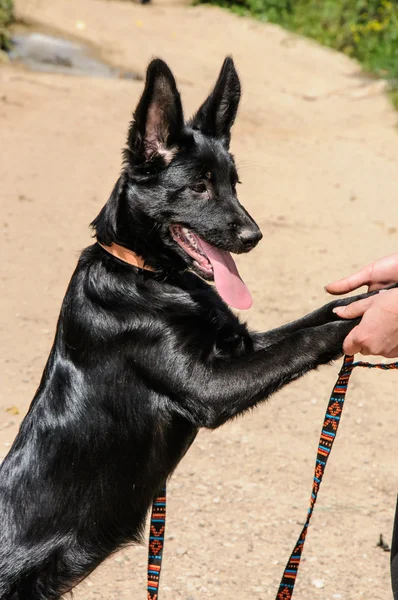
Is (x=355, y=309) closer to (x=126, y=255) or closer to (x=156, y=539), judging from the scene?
(x=126, y=255)

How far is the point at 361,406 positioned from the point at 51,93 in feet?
22.2

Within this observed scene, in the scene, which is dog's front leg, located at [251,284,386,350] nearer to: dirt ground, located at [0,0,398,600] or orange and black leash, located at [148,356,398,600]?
orange and black leash, located at [148,356,398,600]

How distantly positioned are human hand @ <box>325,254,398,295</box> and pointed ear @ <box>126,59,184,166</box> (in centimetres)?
77

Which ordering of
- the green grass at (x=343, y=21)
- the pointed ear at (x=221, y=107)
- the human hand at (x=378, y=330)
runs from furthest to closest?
the green grass at (x=343, y=21), the pointed ear at (x=221, y=107), the human hand at (x=378, y=330)

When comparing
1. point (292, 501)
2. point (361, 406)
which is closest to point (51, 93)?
point (361, 406)

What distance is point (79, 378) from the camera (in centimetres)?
299

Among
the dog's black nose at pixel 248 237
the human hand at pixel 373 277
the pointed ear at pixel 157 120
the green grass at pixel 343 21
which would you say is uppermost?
the pointed ear at pixel 157 120

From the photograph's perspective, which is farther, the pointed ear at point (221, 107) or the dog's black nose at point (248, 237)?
the pointed ear at point (221, 107)

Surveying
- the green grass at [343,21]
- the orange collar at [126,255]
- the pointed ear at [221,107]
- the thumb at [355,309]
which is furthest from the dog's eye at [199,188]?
the green grass at [343,21]

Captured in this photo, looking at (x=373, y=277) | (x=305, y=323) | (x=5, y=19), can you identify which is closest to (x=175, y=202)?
(x=305, y=323)

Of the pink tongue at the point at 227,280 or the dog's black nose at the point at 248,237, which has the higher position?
the dog's black nose at the point at 248,237

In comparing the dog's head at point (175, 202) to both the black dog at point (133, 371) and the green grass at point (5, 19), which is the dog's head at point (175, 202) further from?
the green grass at point (5, 19)

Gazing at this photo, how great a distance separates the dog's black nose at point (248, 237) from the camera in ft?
10.5

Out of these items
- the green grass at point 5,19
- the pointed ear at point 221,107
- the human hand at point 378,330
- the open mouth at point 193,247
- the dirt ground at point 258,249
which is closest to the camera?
the human hand at point 378,330
